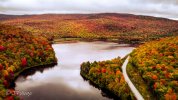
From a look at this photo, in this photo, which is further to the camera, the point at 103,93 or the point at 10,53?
the point at 10,53

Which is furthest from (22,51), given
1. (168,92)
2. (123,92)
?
(168,92)

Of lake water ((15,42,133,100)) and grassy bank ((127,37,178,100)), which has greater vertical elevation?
grassy bank ((127,37,178,100))

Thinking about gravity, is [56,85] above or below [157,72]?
below

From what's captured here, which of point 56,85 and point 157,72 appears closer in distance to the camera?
point 157,72

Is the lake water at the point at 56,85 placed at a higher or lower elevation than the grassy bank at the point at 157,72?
lower

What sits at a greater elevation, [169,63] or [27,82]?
[169,63]

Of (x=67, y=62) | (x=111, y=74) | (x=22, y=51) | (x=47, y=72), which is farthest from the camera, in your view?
(x=67, y=62)

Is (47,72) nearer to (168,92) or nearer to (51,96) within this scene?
(51,96)

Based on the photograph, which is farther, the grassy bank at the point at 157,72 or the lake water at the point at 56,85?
the lake water at the point at 56,85

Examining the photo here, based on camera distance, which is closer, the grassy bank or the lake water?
the grassy bank

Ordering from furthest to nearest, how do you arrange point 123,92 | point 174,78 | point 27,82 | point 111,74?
point 27,82, point 111,74, point 174,78, point 123,92
